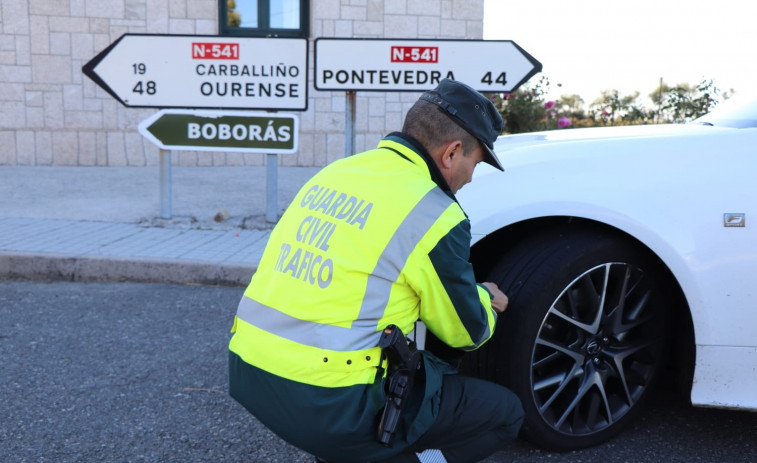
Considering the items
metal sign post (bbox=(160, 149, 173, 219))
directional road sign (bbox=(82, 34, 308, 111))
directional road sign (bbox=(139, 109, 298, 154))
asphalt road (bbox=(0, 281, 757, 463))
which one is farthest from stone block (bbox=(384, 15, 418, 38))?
asphalt road (bbox=(0, 281, 757, 463))

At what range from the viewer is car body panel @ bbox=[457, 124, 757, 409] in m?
2.69

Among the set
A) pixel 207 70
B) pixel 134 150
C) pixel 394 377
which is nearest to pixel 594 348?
pixel 394 377

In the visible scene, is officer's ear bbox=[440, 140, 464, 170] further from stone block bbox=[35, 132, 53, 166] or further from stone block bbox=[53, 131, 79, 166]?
stone block bbox=[35, 132, 53, 166]

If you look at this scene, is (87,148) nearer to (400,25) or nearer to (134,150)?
(134,150)

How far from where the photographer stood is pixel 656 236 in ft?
8.91

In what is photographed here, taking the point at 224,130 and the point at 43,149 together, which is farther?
the point at 43,149

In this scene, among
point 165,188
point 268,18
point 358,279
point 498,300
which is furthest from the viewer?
point 268,18

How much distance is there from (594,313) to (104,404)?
2.14 meters

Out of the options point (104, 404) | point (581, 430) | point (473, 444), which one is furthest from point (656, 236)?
point (104, 404)

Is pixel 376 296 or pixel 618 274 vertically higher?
pixel 376 296

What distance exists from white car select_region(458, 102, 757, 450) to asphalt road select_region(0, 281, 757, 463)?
309mm

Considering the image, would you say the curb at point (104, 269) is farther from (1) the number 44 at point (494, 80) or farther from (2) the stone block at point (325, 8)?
(2) the stone block at point (325, 8)

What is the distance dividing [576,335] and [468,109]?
106cm

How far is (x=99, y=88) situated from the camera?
10.2 metres
